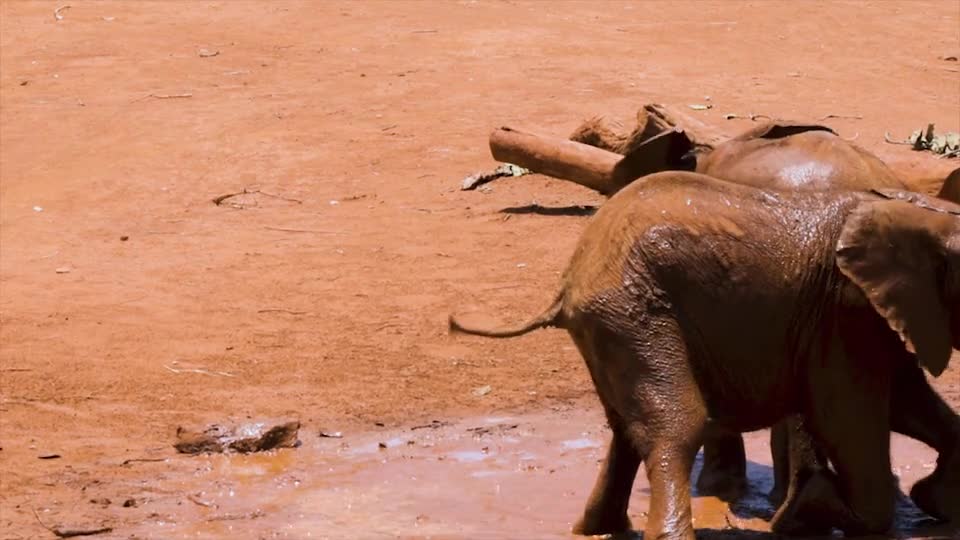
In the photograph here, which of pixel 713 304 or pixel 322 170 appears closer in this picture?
pixel 713 304

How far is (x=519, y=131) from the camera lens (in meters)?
11.6

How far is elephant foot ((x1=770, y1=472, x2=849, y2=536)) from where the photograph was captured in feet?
22.3

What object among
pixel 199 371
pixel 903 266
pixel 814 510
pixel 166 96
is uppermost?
pixel 903 266

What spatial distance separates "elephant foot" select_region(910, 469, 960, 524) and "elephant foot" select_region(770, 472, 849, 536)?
0.42m

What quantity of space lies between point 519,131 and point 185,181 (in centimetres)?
258

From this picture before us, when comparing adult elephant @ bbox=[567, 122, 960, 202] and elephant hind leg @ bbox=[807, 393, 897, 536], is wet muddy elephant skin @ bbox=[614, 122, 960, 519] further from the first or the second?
elephant hind leg @ bbox=[807, 393, 897, 536]

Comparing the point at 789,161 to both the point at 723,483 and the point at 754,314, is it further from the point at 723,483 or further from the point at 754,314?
the point at 723,483

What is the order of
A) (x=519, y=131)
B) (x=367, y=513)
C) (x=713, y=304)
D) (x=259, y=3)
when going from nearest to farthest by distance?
(x=713, y=304) → (x=367, y=513) → (x=519, y=131) → (x=259, y=3)

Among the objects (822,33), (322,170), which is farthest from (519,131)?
(822,33)

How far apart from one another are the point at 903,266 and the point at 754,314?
52 centimetres

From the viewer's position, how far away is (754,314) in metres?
6.40

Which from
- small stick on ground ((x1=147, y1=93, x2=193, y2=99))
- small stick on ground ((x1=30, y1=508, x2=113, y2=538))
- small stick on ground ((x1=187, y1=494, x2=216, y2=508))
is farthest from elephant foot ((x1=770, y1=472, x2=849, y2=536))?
small stick on ground ((x1=147, y1=93, x2=193, y2=99))

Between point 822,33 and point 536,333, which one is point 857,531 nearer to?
point 536,333

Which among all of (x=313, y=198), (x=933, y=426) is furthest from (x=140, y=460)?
(x=313, y=198)
